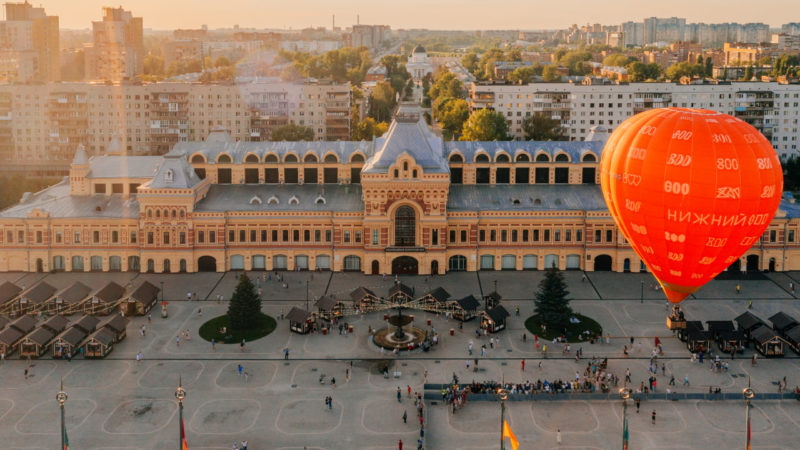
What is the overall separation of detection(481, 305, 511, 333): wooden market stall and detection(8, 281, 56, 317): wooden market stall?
4568 centimetres

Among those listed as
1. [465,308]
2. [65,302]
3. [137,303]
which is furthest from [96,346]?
[465,308]

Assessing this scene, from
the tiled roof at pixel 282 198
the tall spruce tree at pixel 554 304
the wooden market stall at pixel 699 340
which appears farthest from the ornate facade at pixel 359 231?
the wooden market stall at pixel 699 340

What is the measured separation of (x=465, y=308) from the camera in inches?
3314

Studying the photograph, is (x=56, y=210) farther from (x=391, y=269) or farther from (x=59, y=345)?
(x=391, y=269)

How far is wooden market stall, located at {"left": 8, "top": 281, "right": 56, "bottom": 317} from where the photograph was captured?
84.8m

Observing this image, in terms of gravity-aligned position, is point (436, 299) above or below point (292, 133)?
below

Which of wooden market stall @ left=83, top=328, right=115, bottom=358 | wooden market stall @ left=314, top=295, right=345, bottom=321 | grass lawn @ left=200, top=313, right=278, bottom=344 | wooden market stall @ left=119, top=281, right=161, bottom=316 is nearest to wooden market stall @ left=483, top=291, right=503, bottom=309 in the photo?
wooden market stall @ left=314, top=295, right=345, bottom=321

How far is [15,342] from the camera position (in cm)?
7562

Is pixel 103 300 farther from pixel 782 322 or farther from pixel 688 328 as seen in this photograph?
pixel 782 322

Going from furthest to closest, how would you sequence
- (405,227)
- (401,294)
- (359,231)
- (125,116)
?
(125,116) < (359,231) < (405,227) < (401,294)

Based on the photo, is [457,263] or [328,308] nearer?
[328,308]

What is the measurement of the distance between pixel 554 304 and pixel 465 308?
9052 millimetres

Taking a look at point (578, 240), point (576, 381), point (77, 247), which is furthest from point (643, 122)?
point (77, 247)

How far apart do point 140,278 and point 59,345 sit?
23.9 metres
